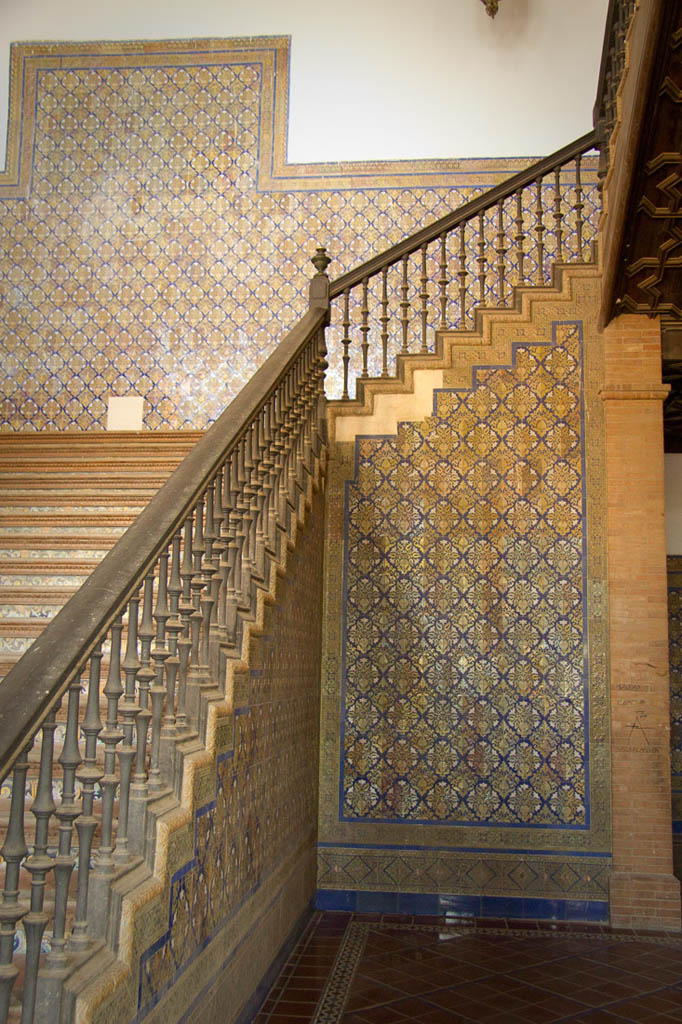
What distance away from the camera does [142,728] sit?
104 inches

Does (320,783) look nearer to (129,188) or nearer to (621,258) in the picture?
(621,258)

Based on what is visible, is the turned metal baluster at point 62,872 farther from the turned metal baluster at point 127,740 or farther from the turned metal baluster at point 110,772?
the turned metal baluster at point 127,740

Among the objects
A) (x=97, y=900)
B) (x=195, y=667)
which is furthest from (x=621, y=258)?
(x=97, y=900)

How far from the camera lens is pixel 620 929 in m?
5.34

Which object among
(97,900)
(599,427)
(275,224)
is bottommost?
(97,900)

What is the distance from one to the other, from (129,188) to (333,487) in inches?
149

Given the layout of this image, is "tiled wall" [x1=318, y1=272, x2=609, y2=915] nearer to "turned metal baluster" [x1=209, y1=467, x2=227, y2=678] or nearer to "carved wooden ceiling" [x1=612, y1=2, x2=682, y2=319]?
"carved wooden ceiling" [x1=612, y1=2, x2=682, y2=319]

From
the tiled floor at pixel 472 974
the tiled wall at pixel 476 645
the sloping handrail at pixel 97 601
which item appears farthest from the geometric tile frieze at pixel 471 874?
the sloping handrail at pixel 97 601

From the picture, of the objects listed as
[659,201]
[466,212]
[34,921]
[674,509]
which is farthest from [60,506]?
[674,509]

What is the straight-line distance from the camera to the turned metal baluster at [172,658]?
289 cm

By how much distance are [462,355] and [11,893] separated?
4798 mm

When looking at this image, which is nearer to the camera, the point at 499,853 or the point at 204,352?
the point at 499,853

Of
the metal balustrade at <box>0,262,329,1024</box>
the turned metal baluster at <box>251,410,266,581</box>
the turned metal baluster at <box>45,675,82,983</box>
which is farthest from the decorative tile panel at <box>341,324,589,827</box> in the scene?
the turned metal baluster at <box>45,675,82,983</box>

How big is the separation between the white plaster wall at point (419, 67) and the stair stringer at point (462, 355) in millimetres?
2239
